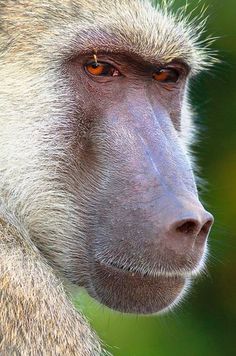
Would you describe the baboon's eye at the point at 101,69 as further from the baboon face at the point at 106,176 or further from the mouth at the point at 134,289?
the mouth at the point at 134,289

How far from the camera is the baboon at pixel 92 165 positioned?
530cm

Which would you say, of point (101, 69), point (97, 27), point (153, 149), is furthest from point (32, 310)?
point (97, 27)

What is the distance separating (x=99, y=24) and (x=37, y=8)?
0.37 m

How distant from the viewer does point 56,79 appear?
5.68 meters

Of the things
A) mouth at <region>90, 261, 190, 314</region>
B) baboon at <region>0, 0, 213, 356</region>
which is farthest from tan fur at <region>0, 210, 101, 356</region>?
mouth at <region>90, 261, 190, 314</region>

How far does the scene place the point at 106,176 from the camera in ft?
18.1

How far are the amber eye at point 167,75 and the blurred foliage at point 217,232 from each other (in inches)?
136

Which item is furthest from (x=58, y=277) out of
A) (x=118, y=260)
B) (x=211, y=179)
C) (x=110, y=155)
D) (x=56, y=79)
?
(x=211, y=179)

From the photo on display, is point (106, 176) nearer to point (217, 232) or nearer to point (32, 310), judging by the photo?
point (32, 310)

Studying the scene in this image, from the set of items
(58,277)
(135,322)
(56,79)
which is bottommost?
(135,322)

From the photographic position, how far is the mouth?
5.43 metres

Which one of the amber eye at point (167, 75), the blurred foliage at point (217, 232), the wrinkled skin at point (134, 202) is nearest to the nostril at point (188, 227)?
the wrinkled skin at point (134, 202)

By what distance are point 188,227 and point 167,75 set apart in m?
1.38

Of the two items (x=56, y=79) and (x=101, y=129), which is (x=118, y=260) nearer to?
(x=101, y=129)
